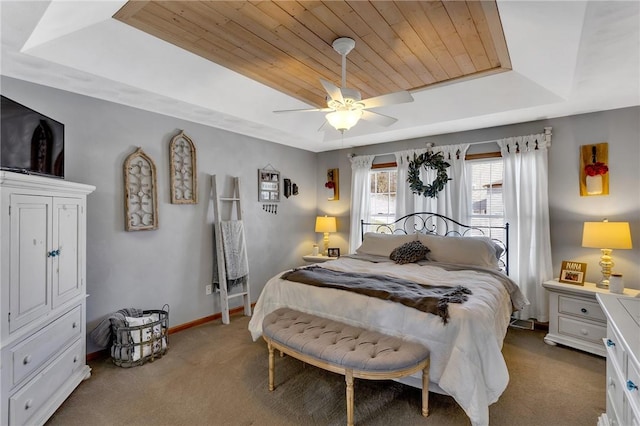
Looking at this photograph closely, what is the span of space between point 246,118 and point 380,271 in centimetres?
227

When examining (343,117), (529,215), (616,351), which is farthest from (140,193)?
(529,215)

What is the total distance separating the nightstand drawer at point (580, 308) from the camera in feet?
9.43

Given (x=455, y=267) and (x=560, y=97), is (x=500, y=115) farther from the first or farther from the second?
(x=455, y=267)

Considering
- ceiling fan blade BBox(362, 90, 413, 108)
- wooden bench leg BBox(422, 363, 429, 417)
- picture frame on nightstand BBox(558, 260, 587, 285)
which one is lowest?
wooden bench leg BBox(422, 363, 429, 417)

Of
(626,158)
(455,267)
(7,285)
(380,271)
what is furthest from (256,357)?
(626,158)

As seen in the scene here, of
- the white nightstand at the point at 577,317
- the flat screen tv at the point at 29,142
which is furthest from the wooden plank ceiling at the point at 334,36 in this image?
the white nightstand at the point at 577,317

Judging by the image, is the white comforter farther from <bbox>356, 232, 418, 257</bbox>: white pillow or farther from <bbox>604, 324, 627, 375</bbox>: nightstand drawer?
<bbox>356, 232, 418, 257</bbox>: white pillow

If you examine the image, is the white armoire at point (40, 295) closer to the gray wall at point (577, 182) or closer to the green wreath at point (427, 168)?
the green wreath at point (427, 168)

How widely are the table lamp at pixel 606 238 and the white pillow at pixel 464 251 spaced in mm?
819

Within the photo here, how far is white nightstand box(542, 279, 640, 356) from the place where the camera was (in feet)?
9.38

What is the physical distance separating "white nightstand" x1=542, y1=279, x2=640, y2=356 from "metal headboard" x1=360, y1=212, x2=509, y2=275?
68 centimetres

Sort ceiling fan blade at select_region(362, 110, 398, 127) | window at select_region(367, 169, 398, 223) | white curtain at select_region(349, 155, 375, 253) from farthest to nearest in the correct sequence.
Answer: white curtain at select_region(349, 155, 375, 253) < window at select_region(367, 169, 398, 223) < ceiling fan blade at select_region(362, 110, 398, 127)

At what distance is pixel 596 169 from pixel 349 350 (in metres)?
3.20

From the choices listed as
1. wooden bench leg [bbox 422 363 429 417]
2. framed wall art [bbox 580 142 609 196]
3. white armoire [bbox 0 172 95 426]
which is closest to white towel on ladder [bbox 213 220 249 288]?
white armoire [bbox 0 172 95 426]
